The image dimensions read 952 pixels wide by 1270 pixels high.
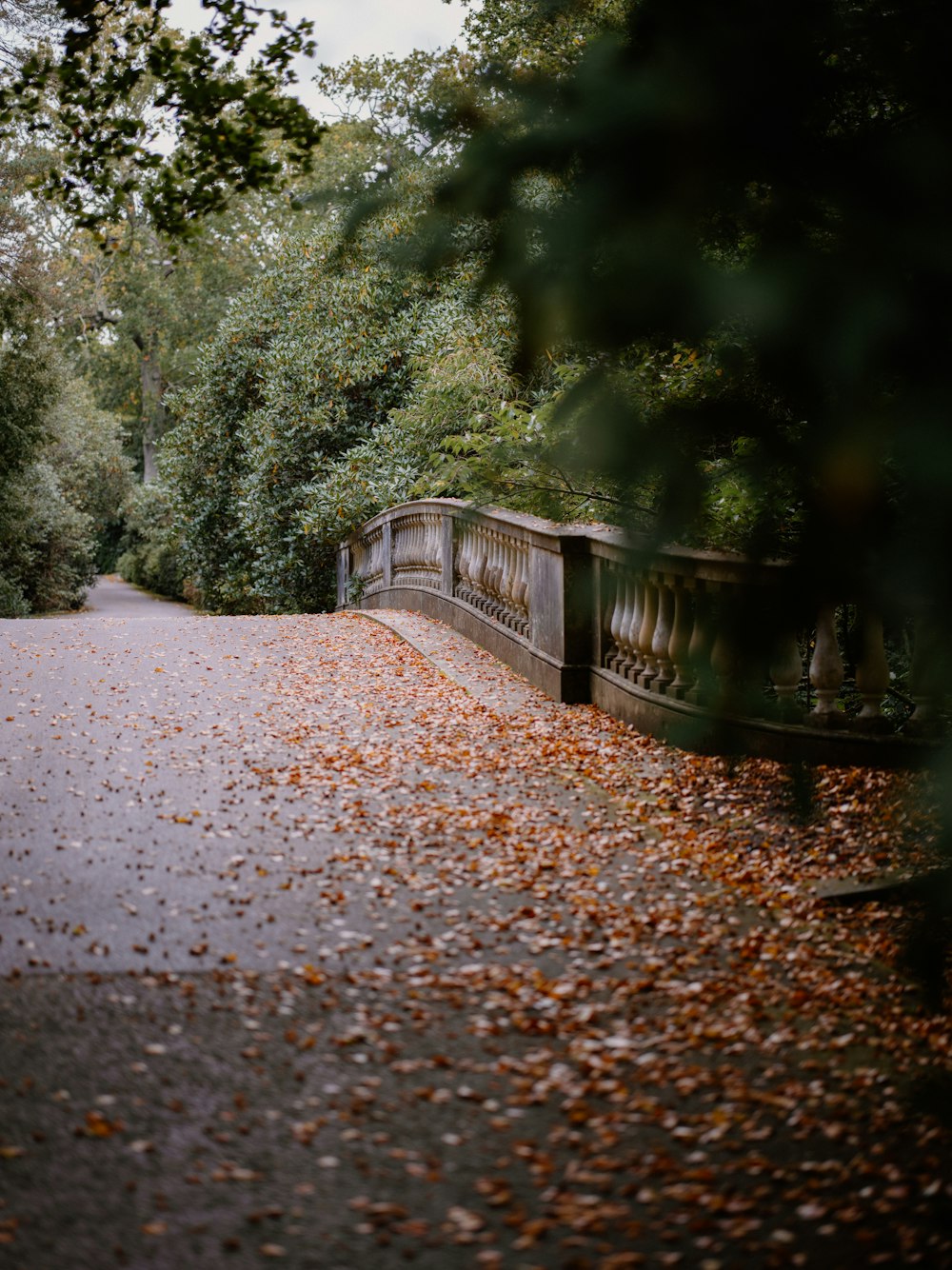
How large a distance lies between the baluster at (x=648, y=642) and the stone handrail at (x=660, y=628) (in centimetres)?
1

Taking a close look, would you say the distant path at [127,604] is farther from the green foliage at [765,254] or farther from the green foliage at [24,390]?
the green foliage at [765,254]

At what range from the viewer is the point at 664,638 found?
763 centimetres

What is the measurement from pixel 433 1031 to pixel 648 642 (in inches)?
168

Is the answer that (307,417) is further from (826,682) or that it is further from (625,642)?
(826,682)

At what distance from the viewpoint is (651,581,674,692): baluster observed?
750cm

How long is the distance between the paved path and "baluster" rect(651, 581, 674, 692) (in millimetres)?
514

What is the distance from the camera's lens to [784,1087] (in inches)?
146

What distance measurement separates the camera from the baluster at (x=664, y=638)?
7504mm

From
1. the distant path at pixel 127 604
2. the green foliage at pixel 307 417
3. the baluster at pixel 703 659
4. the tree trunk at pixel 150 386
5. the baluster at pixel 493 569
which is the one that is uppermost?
the tree trunk at pixel 150 386

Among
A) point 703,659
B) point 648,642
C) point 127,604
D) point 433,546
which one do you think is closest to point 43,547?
point 127,604

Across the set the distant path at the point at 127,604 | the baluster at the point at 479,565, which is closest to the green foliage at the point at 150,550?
the distant path at the point at 127,604

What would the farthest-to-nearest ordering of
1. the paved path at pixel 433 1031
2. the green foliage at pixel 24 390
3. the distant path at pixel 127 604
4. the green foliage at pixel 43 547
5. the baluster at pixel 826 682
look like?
the distant path at pixel 127 604 < the green foliage at pixel 43 547 < the green foliage at pixel 24 390 < the baluster at pixel 826 682 < the paved path at pixel 433 1031

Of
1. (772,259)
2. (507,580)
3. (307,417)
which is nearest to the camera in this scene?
(772,259)

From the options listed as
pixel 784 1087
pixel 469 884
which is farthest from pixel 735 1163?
pixel 469 884
